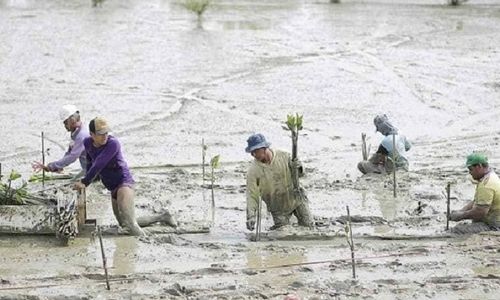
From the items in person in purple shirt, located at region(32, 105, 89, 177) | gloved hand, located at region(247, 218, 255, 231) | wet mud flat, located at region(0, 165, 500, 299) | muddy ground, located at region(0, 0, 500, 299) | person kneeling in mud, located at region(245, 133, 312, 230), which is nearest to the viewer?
wet mud flat, located at region(0, 165, 500, 299)

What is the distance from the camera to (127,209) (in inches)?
380

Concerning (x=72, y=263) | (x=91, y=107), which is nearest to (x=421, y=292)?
(x=72, y=263)

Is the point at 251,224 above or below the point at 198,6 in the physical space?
below

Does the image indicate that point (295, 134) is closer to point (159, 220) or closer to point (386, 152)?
point (159, 220)

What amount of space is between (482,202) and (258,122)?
255 inches

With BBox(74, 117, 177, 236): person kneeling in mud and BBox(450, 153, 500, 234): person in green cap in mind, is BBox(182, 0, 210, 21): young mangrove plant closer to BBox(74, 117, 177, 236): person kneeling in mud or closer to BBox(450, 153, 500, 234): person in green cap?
BBox(74, 117, 177, 236): person kneeling in mud

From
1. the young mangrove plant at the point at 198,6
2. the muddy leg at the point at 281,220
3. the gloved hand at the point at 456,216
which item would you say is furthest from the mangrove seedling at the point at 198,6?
the gloved hand at the point at 456,216

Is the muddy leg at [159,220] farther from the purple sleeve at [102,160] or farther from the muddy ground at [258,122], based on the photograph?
the purple sleeve at [102,160]

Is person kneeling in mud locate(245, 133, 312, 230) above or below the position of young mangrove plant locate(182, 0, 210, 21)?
below

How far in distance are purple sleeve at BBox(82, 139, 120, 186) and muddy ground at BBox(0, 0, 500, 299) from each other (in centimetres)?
64

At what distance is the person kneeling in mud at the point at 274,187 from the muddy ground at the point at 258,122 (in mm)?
239

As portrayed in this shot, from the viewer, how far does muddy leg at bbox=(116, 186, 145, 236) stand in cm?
965

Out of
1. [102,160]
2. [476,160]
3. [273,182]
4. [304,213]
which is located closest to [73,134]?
[102,160]

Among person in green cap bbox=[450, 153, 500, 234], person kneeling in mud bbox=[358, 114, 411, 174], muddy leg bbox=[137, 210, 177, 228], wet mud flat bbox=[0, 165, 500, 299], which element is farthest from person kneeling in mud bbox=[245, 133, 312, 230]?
person kneeling in mud bbox=[358, 114, 411, 174]
